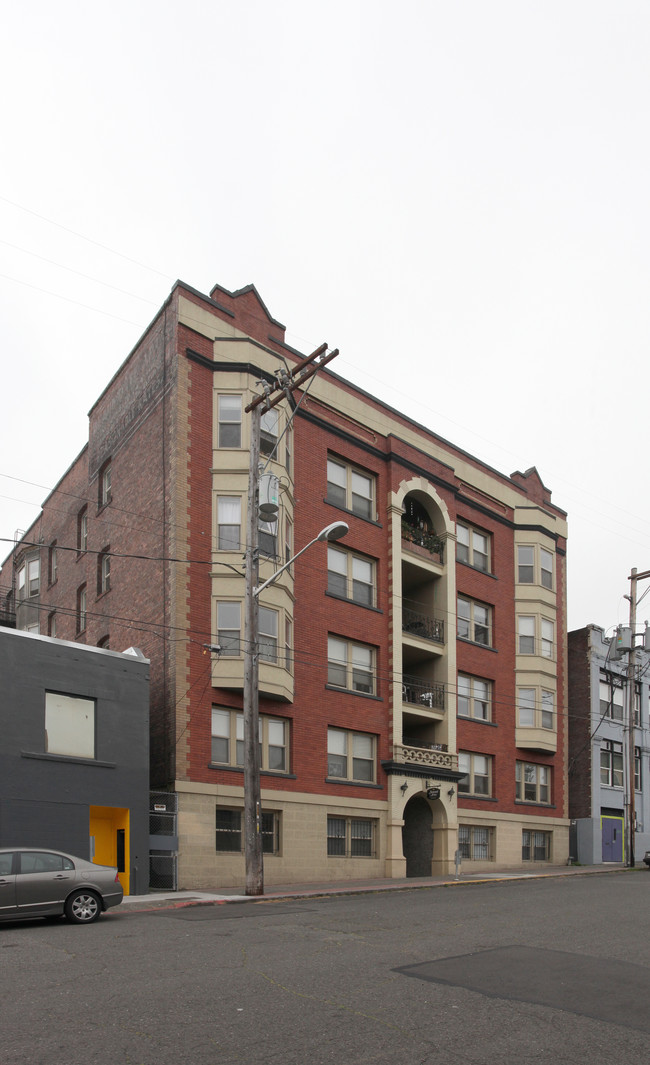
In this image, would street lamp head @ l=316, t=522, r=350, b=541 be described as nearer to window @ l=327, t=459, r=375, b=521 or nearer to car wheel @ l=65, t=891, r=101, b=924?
car wheel @ l=65, t=891, r=101, b=924

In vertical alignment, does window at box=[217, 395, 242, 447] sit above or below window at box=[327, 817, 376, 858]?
above

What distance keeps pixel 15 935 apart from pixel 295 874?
14950mm

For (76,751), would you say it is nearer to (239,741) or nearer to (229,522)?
(239,741)

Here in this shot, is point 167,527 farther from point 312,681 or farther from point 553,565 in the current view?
point 553,565

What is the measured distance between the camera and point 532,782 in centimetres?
4056

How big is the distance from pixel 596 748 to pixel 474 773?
31.0 feet

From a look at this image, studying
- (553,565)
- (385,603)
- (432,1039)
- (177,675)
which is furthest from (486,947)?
(553,565)

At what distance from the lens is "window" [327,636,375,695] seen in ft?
104

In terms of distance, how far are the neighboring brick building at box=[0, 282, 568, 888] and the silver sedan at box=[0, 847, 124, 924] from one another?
9060 mm

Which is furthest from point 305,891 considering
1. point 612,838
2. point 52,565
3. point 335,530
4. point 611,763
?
point 611,763

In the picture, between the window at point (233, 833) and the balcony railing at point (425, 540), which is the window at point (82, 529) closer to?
the balcony railing at point (425, 540)

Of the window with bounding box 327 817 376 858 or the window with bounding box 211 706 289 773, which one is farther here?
the window with bounding box 327 817 376 858

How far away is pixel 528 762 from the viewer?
40375 mm

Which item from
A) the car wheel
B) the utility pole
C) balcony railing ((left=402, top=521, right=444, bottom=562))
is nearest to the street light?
the utility pole
